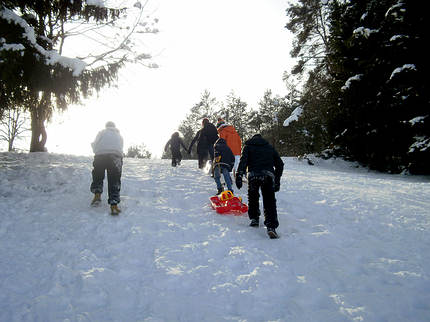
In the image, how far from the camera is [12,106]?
850 centimetres

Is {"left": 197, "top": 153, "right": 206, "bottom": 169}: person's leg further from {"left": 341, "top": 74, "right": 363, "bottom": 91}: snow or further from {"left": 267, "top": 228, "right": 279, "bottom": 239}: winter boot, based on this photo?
{"left": 341, "top": 74, "right": 363, "bottom": 91}: snow

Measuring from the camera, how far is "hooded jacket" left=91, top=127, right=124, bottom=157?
586 centimetres

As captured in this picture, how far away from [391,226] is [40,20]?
1189 centimetres

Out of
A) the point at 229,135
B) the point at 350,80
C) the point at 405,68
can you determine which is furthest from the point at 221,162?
the point at 350,80

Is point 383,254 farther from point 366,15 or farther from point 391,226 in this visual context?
point 366,15

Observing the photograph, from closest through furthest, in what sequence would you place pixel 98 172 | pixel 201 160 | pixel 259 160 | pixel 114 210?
pixel 259 160 < pixel 114 210 < pixel 98 172 < pixel 201 160

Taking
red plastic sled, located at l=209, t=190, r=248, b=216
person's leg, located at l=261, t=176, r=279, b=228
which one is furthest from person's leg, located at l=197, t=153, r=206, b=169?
person's leg, located at l=261, t=176, r=279, b=228

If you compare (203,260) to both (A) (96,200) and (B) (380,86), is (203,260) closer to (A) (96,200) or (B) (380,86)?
(A) (96,200)

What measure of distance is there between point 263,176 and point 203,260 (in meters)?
1.96

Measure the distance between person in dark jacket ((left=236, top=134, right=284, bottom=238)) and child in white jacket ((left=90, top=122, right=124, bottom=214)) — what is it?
2.77 m

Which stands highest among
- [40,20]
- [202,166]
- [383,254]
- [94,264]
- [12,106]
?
[40,20]

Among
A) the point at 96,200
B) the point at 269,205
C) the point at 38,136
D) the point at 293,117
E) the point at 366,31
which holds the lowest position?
the point at 96,200

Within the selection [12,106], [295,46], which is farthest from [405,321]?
[295,46]

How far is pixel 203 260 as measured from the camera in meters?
4.02
